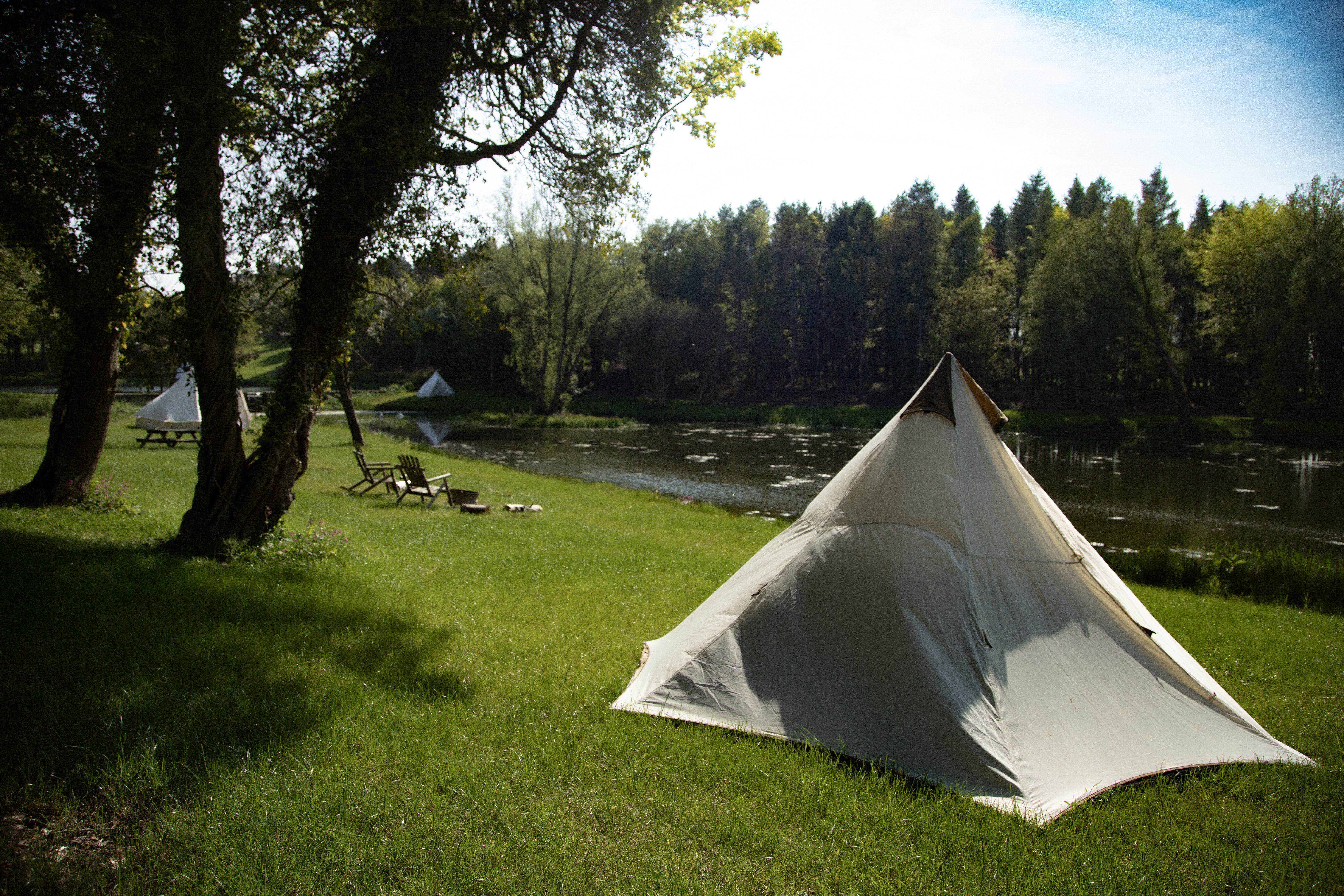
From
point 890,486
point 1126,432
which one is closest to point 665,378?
point 1126,432

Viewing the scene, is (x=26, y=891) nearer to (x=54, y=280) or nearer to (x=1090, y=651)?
(x=1090, y=651)

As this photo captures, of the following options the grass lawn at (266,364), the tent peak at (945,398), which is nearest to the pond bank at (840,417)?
the grass lawn at (266,364)

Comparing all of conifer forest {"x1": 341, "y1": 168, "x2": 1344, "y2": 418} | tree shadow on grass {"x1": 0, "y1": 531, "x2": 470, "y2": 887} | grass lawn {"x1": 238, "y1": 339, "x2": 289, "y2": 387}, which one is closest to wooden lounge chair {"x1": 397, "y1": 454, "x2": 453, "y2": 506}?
tree shadow on grass {"x1": 0, "y1": 531, "x2": 470, "y2": 887}

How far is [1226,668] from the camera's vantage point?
7.23 meters

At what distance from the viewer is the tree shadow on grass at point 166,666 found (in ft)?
12.6

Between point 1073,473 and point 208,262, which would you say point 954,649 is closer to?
point 208,262

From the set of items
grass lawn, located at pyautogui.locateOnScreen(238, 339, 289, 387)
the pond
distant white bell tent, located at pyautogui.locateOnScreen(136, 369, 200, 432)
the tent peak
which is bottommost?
the pond

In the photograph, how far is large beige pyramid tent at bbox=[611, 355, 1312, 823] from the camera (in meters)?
4.61

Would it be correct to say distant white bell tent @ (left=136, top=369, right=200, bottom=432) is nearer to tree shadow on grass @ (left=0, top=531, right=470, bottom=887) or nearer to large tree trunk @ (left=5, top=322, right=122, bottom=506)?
large tree trunk @ (left=5, top=322, right=122, bottom=506)

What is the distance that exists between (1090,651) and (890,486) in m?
1.83

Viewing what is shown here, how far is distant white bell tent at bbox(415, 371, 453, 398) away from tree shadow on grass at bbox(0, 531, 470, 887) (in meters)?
63.6

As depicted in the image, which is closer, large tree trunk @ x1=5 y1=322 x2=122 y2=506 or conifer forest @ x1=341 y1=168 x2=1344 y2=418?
large tree trunk @ x1=5 y1=322 x2=122 y2=506

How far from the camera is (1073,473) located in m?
29.5

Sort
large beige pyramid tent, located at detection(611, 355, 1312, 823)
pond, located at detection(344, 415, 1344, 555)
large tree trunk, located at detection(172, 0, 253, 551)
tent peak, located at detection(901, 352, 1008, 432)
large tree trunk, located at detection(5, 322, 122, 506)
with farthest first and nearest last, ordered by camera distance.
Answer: pond, located at detection(344, 415, 1344, 555)
large tree trunk, located at detection(5, 322, 122, 506)
large tree trunk, located at detection(172, 0, 253, 551)
tent peak, located at detection(901, 352, 1008, 432)
large beige pyramid tent, located at detection(611, 355, 1312, 823)
